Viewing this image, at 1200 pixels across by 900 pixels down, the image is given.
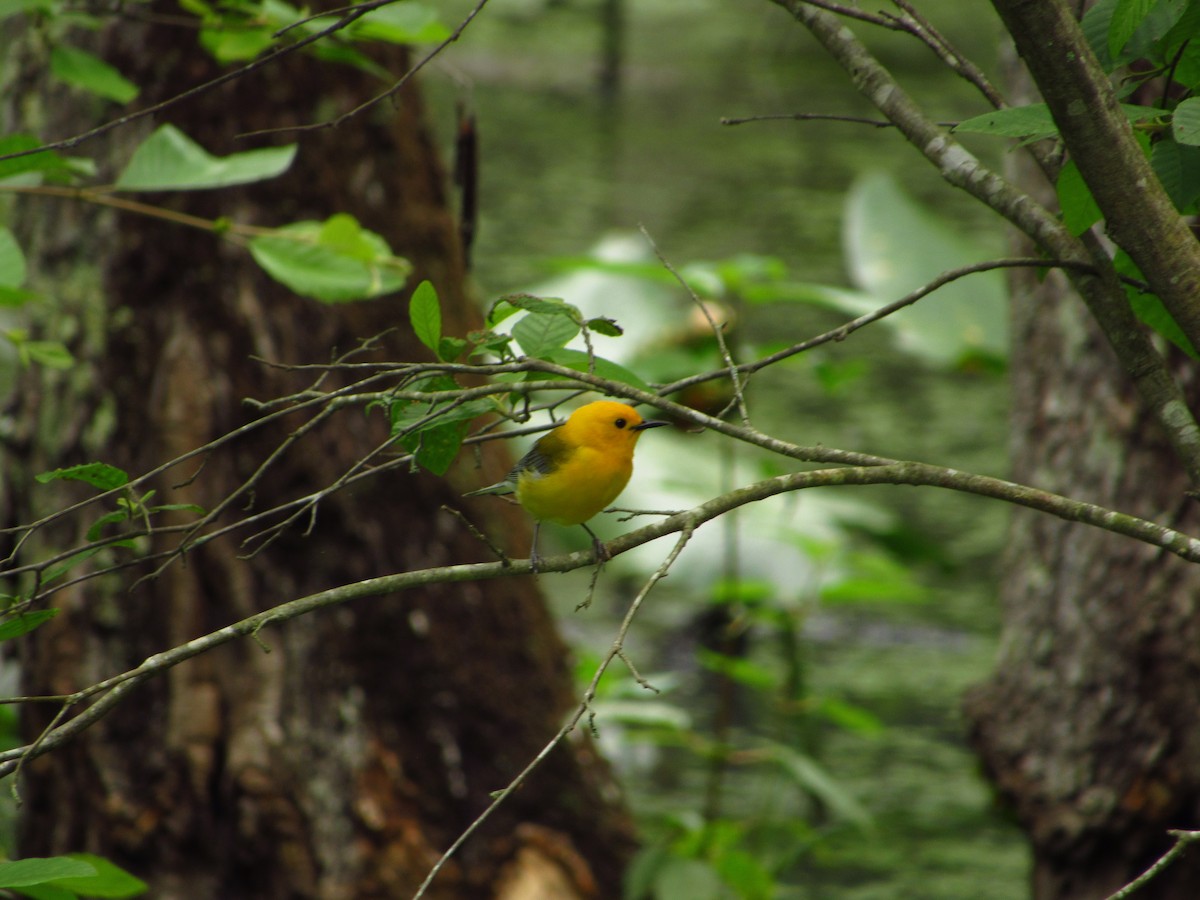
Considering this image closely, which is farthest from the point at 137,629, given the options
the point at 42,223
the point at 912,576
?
the point at 912,576

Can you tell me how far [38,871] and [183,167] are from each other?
37.1 inches

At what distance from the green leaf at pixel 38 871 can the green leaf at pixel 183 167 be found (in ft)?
2.91

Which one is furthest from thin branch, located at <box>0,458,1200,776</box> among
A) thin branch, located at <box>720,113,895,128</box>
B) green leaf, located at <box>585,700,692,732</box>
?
green leaf, located at <box>585,700,692,732</box>

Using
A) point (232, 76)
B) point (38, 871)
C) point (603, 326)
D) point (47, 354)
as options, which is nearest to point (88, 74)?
point (47, 354)

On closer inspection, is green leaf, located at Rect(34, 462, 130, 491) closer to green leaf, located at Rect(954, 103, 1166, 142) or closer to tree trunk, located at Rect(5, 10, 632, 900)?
green leaf, located at Rect(954, 103, 1166, 142)

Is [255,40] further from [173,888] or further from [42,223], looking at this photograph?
[173,888]

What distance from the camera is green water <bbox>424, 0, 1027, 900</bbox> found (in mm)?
3650

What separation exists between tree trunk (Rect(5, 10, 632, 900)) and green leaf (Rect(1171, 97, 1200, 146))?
1.57 m

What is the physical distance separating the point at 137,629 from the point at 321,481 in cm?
40

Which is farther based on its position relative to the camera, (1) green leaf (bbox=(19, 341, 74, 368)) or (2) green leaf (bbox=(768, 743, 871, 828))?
(2) green leaf (bbox=(768, 743, 871, 828))

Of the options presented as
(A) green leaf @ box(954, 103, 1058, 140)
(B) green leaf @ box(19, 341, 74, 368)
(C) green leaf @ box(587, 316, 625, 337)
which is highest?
(A) green leaf @ box(954, 103, 1058, 140)

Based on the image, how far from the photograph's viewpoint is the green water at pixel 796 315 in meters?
3.65

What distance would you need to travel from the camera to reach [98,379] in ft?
7.21

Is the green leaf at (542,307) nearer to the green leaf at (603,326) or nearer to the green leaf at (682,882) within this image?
the green leaf at (603,326)
